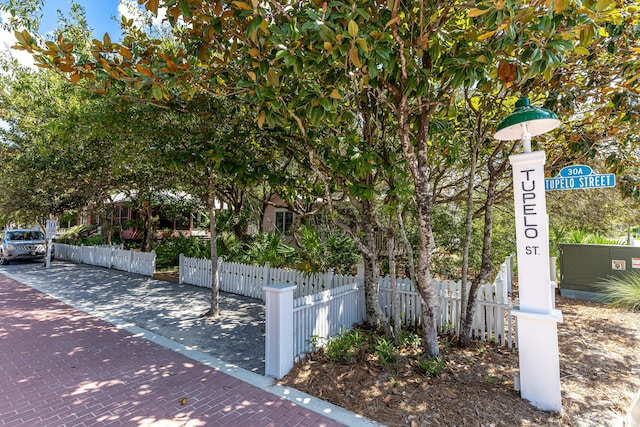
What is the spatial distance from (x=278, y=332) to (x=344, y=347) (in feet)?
3.67

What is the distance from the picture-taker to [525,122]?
3508mm

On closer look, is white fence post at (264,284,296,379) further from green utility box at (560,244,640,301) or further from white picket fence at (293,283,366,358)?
green utility box at (560,244,640,301)

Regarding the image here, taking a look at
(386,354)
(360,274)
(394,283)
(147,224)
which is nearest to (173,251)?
(147,224)

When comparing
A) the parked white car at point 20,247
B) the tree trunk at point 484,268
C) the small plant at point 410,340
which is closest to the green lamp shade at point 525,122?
the tree trunk at point 484,268

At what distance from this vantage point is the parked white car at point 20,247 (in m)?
14.6

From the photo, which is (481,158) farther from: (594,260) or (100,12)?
(100,12)

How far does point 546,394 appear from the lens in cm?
341

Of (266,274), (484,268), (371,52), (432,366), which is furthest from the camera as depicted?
(266,274)

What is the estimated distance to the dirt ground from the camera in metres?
3.28

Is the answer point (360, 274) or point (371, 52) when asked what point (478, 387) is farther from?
point (371, 52)

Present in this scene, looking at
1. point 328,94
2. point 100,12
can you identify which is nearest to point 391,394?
point 328,94

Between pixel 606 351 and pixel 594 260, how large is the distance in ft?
13.9

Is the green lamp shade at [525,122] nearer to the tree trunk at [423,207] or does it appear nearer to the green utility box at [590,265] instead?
the tree trunk at [423,207]

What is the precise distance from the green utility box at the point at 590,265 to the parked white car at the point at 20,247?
2116cm
